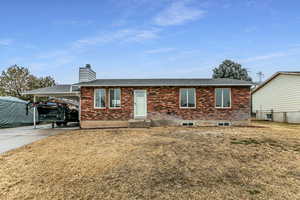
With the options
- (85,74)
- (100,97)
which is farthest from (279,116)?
(85,74)

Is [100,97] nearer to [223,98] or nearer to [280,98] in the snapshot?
[223,98]

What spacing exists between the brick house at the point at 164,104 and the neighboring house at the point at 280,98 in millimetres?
7144

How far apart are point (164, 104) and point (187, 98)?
5.72ft

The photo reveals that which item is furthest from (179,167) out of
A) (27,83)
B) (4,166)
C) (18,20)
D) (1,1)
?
(27,83)

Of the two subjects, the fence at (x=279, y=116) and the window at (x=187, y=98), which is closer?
the window at (x=187, y=98)

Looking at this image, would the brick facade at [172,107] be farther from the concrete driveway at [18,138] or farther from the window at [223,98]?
the concrete driveway at [18,138]

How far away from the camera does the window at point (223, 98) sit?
13.0 meters

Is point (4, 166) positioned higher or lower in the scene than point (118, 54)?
lower

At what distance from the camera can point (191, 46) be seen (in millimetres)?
21188

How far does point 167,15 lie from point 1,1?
1197cm

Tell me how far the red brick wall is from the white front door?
11.6 inches

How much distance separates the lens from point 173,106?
512 inches

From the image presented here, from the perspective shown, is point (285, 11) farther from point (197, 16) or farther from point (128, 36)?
point (128, 36)

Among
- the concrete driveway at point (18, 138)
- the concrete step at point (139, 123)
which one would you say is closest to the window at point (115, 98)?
the concrete step at point (139, 123)
